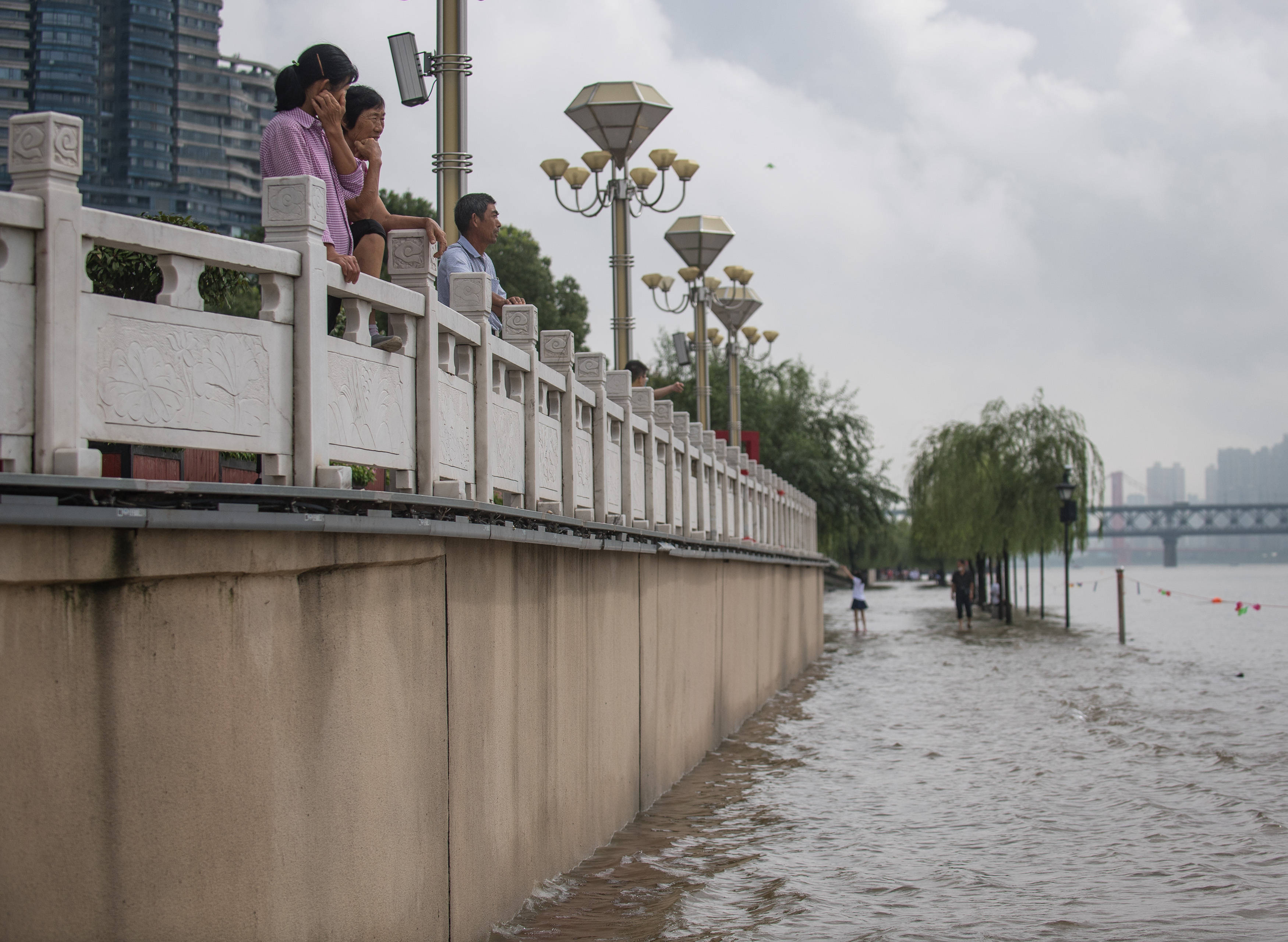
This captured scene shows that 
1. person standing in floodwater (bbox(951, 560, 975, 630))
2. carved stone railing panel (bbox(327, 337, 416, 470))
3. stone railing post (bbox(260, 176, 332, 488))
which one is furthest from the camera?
person standing in floodwater (bbox(951, 560, 975, 630))

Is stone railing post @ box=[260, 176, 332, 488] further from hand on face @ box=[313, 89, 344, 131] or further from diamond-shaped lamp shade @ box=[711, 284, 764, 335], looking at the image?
diamond-shaped lamp shade @ box=[711, 284, 764, 335]

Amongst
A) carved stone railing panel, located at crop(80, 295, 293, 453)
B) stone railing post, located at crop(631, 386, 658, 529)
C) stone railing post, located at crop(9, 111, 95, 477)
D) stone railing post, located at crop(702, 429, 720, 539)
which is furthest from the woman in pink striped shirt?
stone railing post, located at crop(702, 429, 720, 539)

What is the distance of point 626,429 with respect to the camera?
11.4 m

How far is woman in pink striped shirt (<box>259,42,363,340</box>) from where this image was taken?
6.21m

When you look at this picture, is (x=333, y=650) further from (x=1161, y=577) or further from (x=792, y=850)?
(x=1161, y=577)

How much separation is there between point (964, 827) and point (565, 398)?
14.8 ft

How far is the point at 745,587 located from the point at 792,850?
8881 millimetres

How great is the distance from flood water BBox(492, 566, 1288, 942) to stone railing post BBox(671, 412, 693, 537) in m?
2.39

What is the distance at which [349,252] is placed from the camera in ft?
21.0

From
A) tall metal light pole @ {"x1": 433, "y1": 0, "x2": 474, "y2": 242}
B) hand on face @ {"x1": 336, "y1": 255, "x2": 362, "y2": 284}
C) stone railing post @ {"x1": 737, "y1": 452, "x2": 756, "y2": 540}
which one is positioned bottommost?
stone railing post @ {"x1": 737, "y1": 452, "x2": 756, "y2": 540}

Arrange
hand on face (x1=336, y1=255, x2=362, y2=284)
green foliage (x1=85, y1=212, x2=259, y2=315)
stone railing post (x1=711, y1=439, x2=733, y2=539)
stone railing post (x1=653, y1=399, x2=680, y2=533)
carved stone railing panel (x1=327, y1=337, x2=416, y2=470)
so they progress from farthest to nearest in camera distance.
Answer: stone railing post (x1=711, y1=439, x2=733, y2=539)
stone railing post (x1=653, y1=399, x2=680, y2=533)
green foliage (x1=85, y1=212, x2=259, y2=315)
carved stone railing panel (x1=327, y1=337, x2=416, y2=470)
hand on face (x1=336, y1=255, x2=362, y2=284)

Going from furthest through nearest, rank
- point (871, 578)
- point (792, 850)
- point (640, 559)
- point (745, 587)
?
point (871, 578)
point (745, 587)
point (640, 559)
point (792, 850)

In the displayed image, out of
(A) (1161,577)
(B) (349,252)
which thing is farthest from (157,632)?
(A) (1161,577)

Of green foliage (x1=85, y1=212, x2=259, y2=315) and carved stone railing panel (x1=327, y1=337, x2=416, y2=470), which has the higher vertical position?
green foliage (x1=85, y1=212, x2=259, y2=315)
